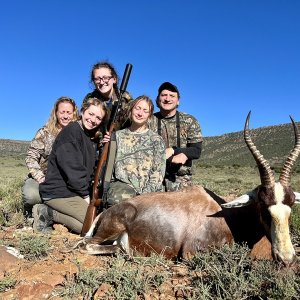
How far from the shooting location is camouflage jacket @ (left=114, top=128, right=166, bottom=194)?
18.9ft

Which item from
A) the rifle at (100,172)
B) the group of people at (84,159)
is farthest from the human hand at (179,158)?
the rifle at (100,172)

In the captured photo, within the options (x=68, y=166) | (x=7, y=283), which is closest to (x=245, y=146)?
(x=68, y=166)

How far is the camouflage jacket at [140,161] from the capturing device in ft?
18.9

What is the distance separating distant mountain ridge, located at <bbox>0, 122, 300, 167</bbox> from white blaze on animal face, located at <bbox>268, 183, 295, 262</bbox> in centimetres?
5011

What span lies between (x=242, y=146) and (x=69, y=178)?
69872 millimetres

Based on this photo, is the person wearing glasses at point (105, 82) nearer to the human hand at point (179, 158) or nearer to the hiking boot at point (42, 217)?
the human hand at point (179, 158)

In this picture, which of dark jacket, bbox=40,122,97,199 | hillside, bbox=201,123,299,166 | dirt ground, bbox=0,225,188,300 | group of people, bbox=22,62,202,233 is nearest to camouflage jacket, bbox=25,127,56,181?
group of people, bbox=22,62,202,233

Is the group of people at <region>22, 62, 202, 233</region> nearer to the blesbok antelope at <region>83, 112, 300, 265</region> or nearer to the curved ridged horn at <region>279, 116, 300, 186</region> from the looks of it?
the blesbok antelope at <region>83, 112, 300, 265</region>

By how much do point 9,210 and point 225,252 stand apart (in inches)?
193

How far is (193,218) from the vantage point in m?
4.50

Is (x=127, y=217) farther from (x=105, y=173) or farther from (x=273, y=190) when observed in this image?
(x=273, y=190)

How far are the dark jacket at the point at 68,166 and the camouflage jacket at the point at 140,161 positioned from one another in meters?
0.51

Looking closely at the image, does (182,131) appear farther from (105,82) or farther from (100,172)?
(100,172)

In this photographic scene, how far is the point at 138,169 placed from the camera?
5824mm
